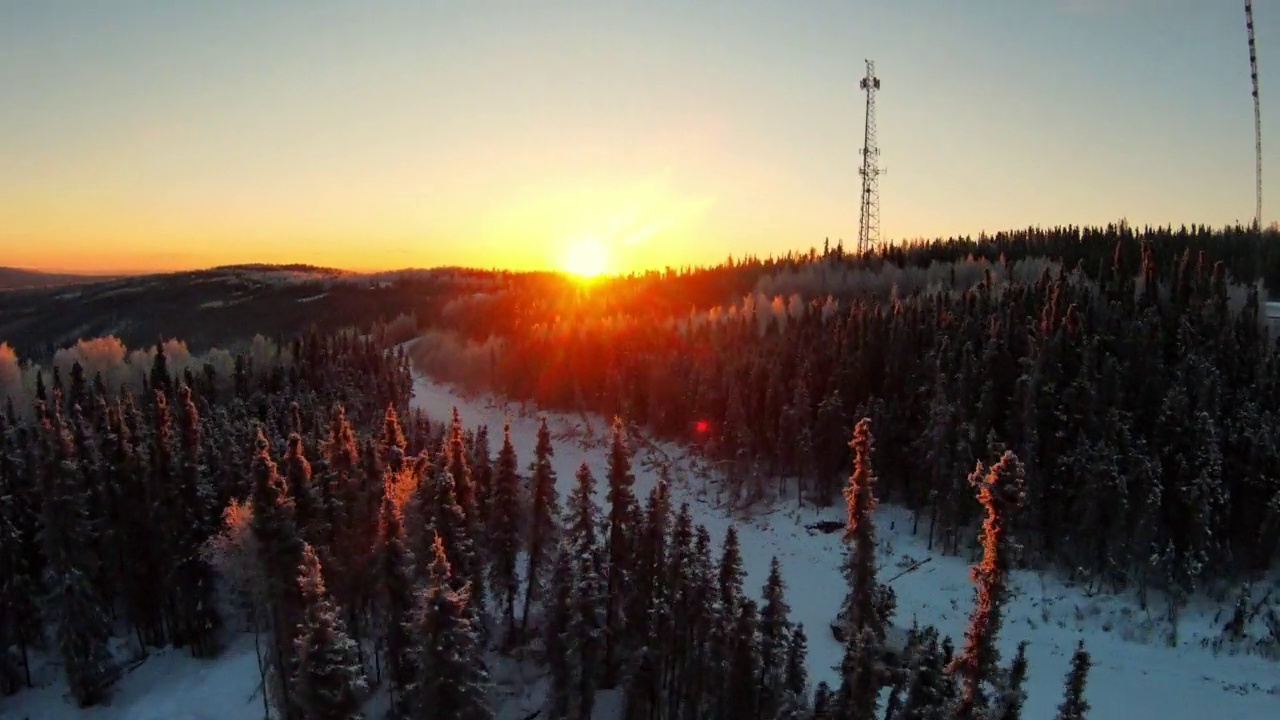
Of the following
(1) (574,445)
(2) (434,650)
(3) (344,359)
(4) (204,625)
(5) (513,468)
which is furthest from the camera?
(3) (344,359)

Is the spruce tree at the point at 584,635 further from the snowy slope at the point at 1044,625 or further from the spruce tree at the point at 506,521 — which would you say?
the snowy slope at the point at 1044,625

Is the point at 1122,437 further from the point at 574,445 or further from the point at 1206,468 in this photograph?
the point at 574,445

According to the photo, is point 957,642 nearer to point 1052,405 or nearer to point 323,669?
point 1052,405

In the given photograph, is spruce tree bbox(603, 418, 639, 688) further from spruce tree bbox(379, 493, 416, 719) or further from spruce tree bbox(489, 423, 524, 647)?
spruce tree bbox(379, 493, 416, 719)

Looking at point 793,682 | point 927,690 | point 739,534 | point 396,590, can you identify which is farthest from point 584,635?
point 739,534

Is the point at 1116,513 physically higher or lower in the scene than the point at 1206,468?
lower

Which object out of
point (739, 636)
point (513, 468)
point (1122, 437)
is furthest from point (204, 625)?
point (1122, 437)
